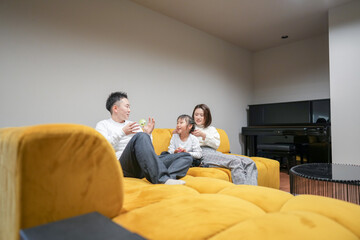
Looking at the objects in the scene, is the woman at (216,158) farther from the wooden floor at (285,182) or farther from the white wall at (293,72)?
the white wall at (293,72)

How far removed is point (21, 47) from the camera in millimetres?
2053

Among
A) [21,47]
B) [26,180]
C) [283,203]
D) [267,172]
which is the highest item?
[21,47]

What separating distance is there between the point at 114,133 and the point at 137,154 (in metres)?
0.41

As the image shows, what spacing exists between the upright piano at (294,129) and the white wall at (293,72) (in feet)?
1.20

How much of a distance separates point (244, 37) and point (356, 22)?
5.62 feet

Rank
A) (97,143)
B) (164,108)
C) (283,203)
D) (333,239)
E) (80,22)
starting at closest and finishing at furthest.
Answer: (333,239) → (97,143) → (283,203) → (80,22) → (164,108)

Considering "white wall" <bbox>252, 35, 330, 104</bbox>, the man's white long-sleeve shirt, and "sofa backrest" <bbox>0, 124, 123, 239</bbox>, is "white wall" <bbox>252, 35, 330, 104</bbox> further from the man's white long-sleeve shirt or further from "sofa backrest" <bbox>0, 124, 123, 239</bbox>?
"sofa backrest" <bbox>0, 124, 123, 239</bbox>

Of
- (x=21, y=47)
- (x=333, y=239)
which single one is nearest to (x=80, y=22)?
(x=21, y=47)

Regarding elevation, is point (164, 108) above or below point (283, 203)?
above

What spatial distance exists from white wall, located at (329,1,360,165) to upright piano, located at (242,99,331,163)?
1.71 ft

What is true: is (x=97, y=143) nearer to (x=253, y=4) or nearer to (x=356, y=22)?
(x=253, y=4)

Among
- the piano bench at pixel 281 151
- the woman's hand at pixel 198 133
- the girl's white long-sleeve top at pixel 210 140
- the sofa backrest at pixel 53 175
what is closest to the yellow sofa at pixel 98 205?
the sofa backrest at pixel 53 175

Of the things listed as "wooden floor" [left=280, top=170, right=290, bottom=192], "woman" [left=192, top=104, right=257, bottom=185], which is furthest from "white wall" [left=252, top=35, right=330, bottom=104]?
"woman" [left=192, top=104, right=257, bottom=185]

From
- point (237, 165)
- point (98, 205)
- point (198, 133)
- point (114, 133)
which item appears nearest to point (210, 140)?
point (198, 133)
